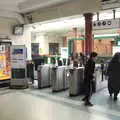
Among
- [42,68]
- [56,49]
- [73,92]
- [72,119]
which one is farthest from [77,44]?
[72,119]

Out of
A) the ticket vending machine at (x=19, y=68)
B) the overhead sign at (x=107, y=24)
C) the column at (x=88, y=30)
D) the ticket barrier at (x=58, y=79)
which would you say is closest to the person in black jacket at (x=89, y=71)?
the overhead sign at (x=107, y=24)

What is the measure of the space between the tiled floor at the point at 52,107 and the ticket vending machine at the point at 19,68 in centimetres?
97

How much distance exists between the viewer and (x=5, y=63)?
30.6 ft

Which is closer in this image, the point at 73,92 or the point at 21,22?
the point at 73,92

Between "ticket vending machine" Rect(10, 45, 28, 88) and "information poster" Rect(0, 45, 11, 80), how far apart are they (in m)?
0.61

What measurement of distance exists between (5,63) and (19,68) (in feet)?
3.26

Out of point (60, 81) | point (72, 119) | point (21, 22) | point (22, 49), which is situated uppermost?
point (21, 22)

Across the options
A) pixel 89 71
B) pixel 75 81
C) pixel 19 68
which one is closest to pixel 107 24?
pixel 89 71

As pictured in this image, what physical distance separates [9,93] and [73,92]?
2552mm

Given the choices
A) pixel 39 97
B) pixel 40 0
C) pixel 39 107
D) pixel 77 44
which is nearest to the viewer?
pixel 39 107

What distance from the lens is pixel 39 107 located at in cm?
595

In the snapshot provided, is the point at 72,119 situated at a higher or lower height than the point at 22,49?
lower

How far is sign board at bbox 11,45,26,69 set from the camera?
28.6 feet

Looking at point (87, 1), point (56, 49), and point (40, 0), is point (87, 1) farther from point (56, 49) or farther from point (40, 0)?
point (56, 49)
